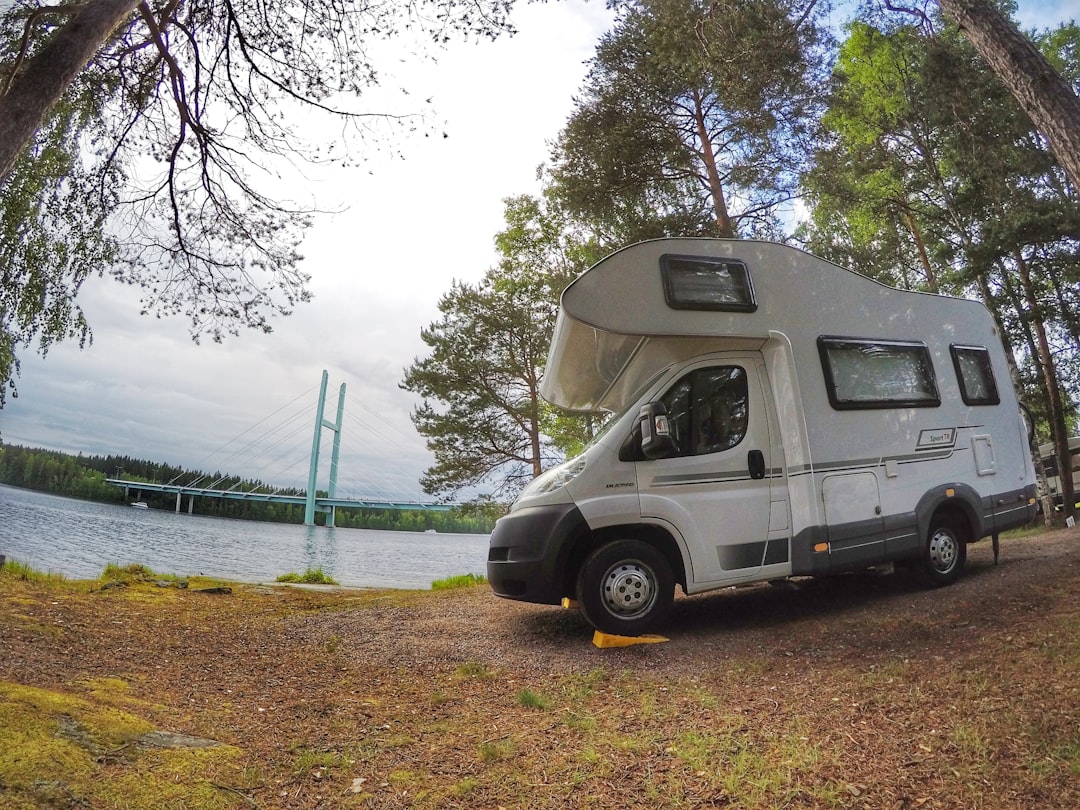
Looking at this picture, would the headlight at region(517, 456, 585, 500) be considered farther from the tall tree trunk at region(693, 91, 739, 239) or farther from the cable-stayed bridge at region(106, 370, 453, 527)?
the cable-stayed bridge at region(106, 370, 453, 527)

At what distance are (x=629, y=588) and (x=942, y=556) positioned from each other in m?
3.64

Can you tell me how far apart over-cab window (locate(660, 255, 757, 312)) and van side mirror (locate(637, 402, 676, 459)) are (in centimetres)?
99

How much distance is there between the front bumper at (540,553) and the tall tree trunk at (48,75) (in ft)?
14.4

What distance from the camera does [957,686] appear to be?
3.42m

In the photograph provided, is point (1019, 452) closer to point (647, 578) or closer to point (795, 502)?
point (795, 502)

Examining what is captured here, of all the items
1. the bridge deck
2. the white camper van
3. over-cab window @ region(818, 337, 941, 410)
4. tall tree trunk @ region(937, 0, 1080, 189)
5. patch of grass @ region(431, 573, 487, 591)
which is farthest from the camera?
the bridge deck

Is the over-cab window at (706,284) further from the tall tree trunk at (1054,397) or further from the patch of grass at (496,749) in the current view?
the tall tree trunk at (1054,397)

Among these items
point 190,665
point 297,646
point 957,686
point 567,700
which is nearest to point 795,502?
point 957,686

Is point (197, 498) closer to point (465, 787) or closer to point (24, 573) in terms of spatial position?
point (24, 573)

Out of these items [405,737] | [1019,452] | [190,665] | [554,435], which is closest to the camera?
[405,737]

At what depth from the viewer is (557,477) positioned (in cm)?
539

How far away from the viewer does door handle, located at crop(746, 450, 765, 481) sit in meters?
5.48

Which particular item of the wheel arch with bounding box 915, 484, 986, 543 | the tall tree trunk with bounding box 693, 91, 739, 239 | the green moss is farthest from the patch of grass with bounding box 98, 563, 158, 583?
the tall tree trunk with bounding box 693, 91, 739, 239

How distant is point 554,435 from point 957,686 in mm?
14509
